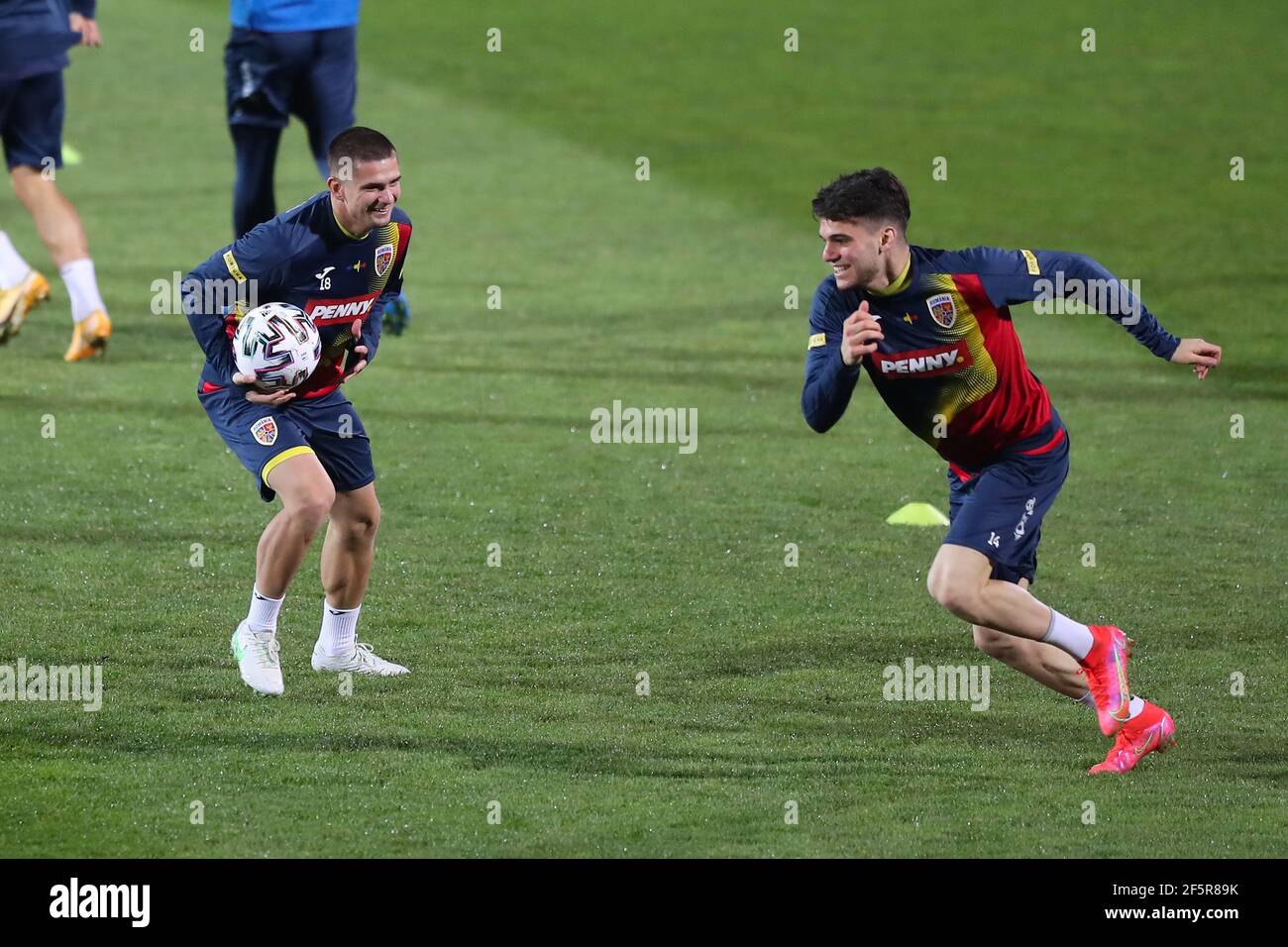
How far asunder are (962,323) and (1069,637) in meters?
0.94

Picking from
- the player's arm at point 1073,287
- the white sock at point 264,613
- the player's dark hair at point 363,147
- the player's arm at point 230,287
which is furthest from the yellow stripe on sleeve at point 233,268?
the player's arm at point 1073,287

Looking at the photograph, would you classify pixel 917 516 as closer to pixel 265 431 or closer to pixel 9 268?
pixel 265 431

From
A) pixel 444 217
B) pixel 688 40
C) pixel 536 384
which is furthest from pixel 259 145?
pixel 688 40

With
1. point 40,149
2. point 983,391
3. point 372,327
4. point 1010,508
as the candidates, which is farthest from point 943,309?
point 40,149

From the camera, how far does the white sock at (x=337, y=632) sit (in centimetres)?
653

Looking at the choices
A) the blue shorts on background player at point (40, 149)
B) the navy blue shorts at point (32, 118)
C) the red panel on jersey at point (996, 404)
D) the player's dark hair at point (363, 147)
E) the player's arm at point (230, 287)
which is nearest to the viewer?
the red panel on jersey at point (996, 404)

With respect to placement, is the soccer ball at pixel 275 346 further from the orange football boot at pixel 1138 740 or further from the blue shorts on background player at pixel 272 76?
the blue shorts on background player at pixel 272 76

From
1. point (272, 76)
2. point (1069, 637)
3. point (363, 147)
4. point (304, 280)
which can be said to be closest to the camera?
point (1069, 637)

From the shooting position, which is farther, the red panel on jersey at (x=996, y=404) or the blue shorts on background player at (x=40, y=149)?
the blue shorts on background player at (x=40, y=149)

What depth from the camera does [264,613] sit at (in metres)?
6.39

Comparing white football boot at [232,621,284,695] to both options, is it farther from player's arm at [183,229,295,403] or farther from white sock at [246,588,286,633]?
player's arm at [183,229,295,403]

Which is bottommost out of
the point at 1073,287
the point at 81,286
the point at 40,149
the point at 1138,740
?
the point at 1138,740

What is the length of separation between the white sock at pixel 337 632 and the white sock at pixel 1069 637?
2.15 meters

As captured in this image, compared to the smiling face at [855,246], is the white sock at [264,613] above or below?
below
